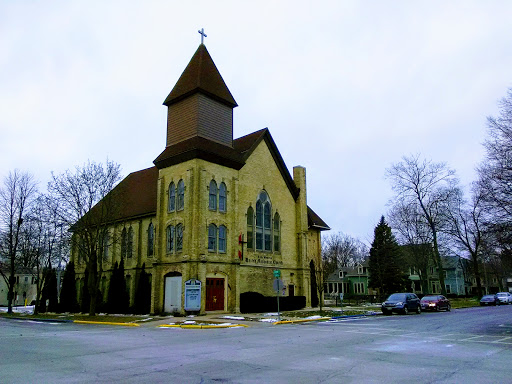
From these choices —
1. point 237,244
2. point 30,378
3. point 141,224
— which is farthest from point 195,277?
point 30,378

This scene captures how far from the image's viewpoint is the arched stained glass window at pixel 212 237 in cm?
3281

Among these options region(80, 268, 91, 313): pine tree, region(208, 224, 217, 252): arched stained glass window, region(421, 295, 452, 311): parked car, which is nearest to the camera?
region(208, 224, 217, 252): arched stained glass window

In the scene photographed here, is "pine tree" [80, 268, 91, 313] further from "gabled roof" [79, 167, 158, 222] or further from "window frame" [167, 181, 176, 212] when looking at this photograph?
"window frame" [167, 181, 176, 212]

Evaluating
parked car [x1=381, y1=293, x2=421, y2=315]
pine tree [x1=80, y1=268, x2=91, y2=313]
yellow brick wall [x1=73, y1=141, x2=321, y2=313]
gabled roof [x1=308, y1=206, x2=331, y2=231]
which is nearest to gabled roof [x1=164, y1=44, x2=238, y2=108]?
yellow brick wall [x1=73, y1=141, x2=321, y2=313]

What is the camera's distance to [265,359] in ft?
36.6

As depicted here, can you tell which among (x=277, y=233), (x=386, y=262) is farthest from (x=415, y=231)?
(x=277, y=233)

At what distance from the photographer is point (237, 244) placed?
34.7 metres

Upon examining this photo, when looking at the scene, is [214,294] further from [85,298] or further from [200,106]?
[85,298]

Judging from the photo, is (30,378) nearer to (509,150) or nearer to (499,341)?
(499,341)

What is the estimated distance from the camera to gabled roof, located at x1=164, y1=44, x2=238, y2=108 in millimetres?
35000

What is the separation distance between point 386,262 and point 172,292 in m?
35.8

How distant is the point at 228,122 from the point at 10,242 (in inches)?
876

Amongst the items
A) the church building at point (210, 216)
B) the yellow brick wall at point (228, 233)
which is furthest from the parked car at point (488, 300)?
the yellow brick wall at point (228, 233)

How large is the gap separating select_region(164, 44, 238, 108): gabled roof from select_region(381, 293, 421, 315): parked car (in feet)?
65.4
